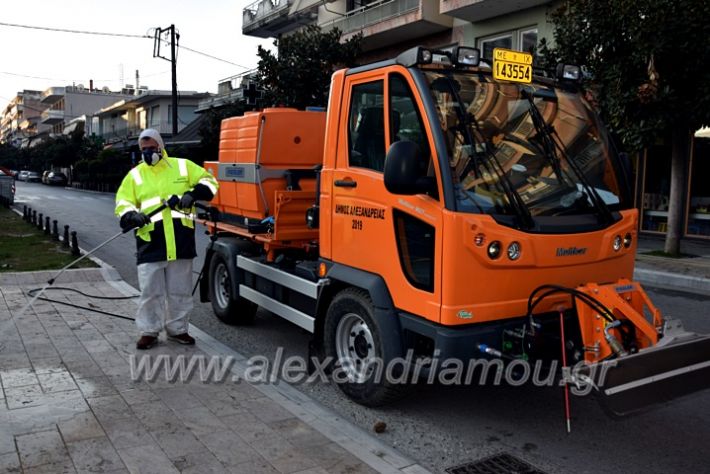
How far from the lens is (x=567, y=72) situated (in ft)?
15.9

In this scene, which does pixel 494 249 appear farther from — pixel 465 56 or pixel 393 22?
pixel 393 22

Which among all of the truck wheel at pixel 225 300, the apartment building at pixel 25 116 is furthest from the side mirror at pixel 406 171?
the apartment building at pixel 25 116

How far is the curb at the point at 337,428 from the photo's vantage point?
373 cm

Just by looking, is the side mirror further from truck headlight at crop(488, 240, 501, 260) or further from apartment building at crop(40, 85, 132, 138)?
apartment building at crop(40, 85, 132, 138)

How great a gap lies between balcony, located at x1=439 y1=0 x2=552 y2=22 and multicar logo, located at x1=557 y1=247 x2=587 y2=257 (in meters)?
14.8

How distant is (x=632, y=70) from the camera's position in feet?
36.3

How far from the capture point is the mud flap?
11.2ft

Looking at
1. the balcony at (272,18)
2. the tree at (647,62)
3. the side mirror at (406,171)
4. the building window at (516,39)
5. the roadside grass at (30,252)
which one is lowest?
the roadside grass at (30,252)

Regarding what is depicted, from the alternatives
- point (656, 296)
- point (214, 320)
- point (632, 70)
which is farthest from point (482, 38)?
point (214, 320)

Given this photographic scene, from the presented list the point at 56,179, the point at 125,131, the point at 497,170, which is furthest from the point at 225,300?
the point at 125,131

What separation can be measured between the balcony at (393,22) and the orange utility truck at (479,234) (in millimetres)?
16469

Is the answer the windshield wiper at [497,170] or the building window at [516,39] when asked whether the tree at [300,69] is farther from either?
the windshield wiper at [497,170]

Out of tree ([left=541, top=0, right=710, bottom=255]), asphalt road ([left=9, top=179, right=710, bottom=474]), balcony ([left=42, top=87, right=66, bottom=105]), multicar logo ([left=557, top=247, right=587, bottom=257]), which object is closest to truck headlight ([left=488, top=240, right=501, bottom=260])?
multicar logo ([left=557, top=247, right=587, bottom=257])

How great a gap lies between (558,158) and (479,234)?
0.97 metres
